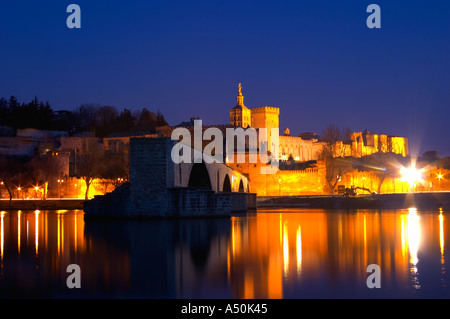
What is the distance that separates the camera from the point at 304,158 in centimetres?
11044

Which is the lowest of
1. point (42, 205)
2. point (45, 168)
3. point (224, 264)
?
point (224, 264)

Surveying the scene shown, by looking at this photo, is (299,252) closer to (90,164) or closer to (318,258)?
(318,258)

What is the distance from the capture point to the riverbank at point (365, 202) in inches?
2058

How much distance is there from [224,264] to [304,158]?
328 ft

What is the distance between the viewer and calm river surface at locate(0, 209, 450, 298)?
28.7 ft

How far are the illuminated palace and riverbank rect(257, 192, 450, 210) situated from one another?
11.0 m

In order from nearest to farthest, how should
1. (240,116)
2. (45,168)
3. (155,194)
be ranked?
1. (155,194)
2. (45,168)
3. (240,116)

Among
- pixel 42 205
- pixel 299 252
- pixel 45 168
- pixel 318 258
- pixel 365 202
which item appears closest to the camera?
pixel 318 258

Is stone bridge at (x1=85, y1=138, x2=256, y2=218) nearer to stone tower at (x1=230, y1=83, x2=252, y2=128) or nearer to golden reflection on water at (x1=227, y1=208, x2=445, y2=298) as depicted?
golden reflection on water at (x1=227, y1=208, x2=445, y2=298)

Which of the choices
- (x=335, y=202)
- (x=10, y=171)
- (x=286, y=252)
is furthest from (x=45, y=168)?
(x=286, y=252)

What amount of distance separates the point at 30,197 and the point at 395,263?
58.9m

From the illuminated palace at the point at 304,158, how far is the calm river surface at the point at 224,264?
49.6m
